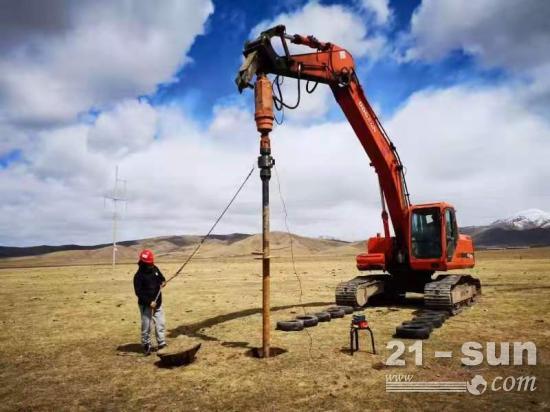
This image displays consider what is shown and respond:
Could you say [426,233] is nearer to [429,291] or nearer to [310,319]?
[429,291]

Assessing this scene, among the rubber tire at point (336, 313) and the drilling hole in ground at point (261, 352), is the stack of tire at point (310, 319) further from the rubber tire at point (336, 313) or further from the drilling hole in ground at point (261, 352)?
the drilling hole in ground at point (261, 352)

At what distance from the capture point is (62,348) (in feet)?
35.1

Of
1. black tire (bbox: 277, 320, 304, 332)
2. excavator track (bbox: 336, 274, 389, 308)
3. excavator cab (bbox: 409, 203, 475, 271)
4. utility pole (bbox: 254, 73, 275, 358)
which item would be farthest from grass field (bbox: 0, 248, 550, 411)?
excavator cab (bbox: 409, 203, 475, 271)

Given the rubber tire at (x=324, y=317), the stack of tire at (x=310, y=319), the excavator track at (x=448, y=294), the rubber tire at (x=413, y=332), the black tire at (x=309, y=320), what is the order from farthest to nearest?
the excavator track at (x=448, y=294)
the rubber tire at (x=324, y=317)
the black tire at (x=309, y=320)
the stack of tire at (x=310, y=319)
the rubber tire at (x=413, y=332)

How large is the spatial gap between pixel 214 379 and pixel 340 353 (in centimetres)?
291

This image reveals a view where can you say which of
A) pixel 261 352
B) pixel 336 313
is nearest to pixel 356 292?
pixel 336 313

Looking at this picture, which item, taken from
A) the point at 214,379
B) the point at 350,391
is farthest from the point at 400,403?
the point at 214,379

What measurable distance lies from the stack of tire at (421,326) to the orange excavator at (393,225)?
4.36ft

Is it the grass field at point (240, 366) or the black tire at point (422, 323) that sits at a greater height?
the black tire at point (422, 323)

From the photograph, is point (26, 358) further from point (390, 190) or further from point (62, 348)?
point (390, 190)

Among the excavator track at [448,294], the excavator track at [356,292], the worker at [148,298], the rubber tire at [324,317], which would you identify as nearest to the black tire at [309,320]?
the rubber tire at [324,317]

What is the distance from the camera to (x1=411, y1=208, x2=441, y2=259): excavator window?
1484 centimetres

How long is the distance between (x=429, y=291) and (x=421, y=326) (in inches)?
131

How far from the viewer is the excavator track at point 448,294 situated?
1338 centimetres
